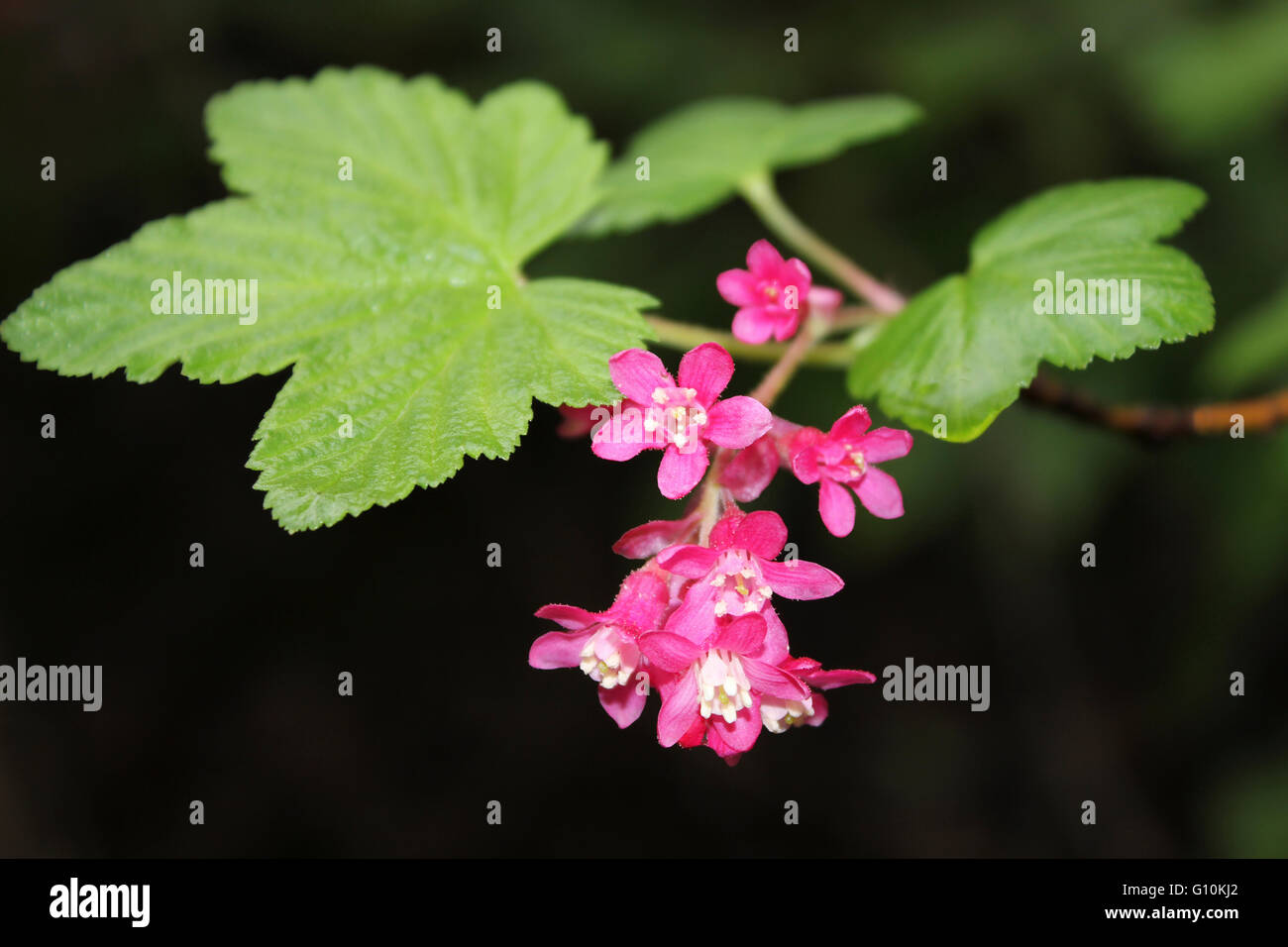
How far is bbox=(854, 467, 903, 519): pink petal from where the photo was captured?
5.83ft

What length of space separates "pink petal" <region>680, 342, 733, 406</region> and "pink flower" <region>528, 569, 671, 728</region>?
0.33 meters

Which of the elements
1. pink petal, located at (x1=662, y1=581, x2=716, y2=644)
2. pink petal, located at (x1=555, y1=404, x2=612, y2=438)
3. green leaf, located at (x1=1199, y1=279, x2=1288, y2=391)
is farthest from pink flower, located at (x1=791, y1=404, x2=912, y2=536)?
green leaf, located at (x1=1199, y1=279, x2=1288, y2=391)

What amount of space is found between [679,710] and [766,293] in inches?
30.0

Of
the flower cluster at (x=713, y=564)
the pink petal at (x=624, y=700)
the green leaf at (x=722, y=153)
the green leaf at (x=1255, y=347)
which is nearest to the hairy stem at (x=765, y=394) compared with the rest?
the flower cluster at (x=713, y=564)

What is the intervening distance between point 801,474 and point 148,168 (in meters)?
4.72

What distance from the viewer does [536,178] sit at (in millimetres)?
2277

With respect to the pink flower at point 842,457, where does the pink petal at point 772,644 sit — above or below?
below

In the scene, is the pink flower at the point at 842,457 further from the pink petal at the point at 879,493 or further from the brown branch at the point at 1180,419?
the brown branch at the point at 1180,419

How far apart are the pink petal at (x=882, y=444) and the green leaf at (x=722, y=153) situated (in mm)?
1046

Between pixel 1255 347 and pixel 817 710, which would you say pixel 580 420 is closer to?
pixel 817 710

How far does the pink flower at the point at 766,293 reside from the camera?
1860 millimetres

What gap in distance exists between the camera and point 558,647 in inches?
72.5

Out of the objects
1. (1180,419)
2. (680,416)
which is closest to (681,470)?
(680,416)
